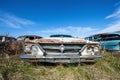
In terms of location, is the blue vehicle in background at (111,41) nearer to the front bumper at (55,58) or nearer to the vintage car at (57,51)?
the vintage car at (57,51)

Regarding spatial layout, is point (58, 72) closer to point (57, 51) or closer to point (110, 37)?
point (57, 51)

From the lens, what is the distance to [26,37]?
13812mm

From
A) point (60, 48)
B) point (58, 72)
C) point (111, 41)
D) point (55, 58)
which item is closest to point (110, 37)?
point (111, 41)

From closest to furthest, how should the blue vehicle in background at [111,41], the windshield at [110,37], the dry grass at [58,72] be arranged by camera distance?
the dry grass at [58,72]
the blue vehicle in background at [111,41]
the windshield at [110,37]

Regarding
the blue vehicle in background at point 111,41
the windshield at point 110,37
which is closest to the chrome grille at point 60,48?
the blue vehicle in background at point 111,41

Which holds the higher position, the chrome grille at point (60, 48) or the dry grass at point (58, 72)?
the chrome grille at point (60, 48)

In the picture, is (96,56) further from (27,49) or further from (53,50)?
(27,49)

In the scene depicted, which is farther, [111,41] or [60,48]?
[111,41]

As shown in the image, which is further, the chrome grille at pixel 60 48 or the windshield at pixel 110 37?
the windshield at pixel 110 37

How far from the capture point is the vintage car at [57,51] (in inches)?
193

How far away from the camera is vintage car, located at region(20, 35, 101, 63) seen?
4.91 m

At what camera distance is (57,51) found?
205 inches

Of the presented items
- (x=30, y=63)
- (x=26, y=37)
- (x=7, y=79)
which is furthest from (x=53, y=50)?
(x=26, y=37)

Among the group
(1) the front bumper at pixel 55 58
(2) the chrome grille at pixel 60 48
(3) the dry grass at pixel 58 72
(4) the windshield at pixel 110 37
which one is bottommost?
(3) the dry grass at pixel 58 72
